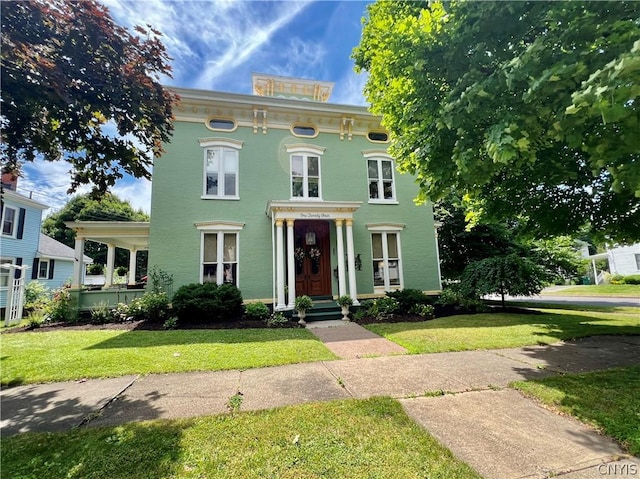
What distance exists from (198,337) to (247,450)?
526 centimetres

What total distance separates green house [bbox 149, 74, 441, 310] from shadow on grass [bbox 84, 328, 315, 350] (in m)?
2.22

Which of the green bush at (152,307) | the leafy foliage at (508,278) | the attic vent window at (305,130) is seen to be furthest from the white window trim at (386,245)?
the green bush at (152,307)

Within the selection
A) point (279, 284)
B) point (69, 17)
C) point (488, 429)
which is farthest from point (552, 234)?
point (69, 17)

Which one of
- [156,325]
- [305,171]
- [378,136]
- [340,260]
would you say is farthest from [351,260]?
[156,325]

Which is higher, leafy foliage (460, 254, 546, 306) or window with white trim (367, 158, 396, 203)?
window with white trim (367, 158, 396, 203)

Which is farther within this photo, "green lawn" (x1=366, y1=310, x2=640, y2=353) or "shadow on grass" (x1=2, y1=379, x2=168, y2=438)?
"green lawn" (x1=366, y1=310, x2=640, y2=353)

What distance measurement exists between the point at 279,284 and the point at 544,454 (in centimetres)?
818

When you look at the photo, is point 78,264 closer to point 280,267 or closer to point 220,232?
point 220,232

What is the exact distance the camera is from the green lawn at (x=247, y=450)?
2.25m

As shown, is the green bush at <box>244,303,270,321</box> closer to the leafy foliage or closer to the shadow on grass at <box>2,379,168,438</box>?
the shadow on grass at <box>2,379,168,438</box>

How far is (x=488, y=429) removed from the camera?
287 centimetres

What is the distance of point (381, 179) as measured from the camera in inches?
492

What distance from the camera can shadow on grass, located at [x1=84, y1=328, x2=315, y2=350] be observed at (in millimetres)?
6570

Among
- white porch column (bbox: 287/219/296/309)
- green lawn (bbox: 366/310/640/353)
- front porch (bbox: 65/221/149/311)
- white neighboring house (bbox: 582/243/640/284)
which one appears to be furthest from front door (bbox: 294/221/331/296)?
white neighboring house (bbox: 582/243/640/284)
